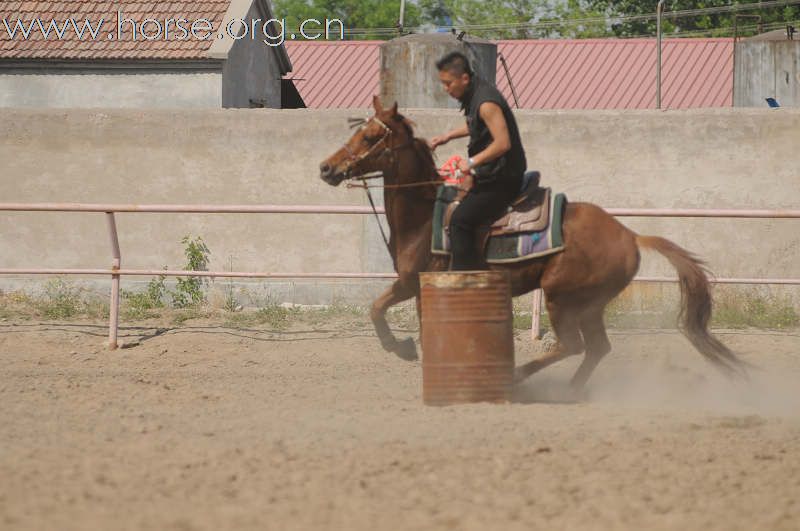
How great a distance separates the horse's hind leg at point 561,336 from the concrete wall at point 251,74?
1279 centimetres

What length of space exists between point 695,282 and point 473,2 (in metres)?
50.5

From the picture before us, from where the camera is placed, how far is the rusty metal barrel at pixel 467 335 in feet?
22.7

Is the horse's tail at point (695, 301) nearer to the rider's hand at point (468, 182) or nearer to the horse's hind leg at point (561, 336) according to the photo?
the horse's hind leg at point (561, 336)

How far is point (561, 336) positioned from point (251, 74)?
15.2 meters

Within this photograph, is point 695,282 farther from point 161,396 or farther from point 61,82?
point 61,82

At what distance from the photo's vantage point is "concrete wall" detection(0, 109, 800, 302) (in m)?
11.7

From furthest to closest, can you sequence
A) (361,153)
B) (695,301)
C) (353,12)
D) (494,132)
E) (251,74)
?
(353,12) → (251,74) → (695,301) → (361,153) → (494,132)

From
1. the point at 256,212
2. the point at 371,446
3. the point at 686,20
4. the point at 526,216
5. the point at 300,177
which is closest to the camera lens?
the point at 371,446

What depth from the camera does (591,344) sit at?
770 centimetres

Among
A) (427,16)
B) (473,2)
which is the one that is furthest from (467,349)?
(427,16)

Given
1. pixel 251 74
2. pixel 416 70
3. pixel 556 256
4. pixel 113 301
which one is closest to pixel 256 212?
pixel 113 301

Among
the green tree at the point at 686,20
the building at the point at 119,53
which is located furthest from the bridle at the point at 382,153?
the green tree at the point at 686,20

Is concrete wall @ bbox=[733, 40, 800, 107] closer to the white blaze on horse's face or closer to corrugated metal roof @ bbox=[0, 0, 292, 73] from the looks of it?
corrugated metal roof @ bbox=[0, 0, 292, 73]

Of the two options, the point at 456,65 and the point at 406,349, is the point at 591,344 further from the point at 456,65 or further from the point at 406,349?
the point at 456,65
